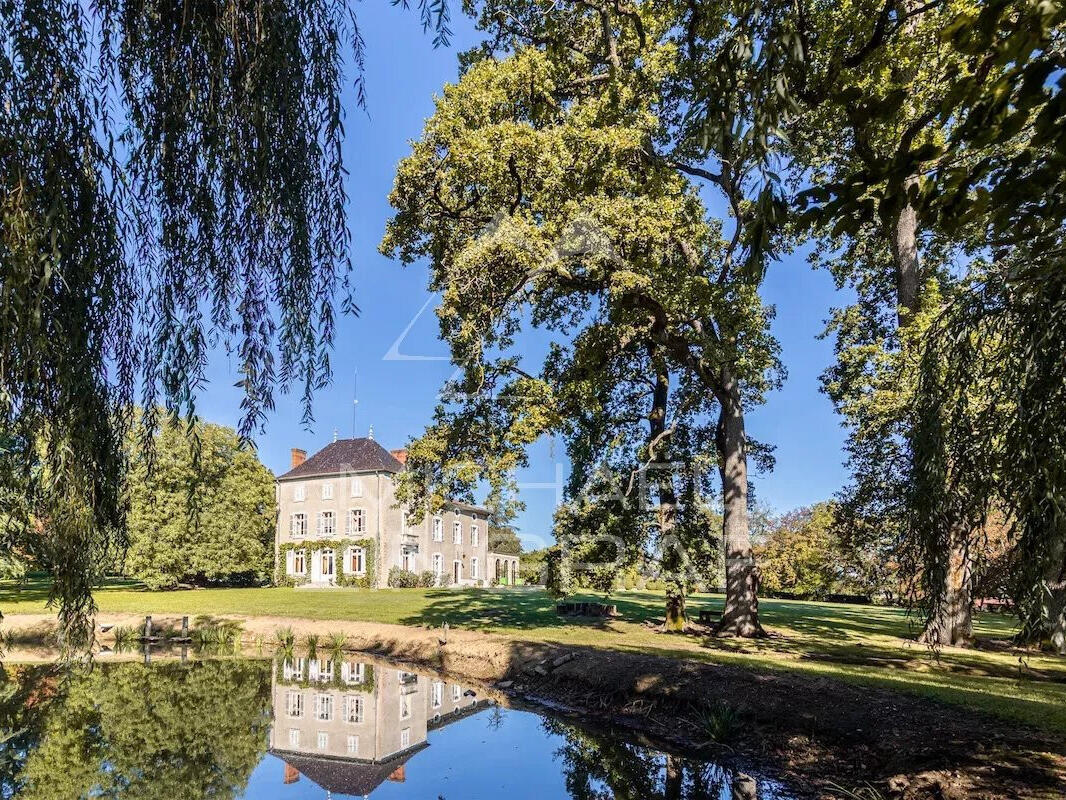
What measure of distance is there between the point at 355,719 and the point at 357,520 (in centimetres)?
2774

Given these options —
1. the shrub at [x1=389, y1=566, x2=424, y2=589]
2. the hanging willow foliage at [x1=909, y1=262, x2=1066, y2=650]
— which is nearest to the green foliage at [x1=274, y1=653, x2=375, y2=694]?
the hanging willow foliage at [x1=909, y1=262, x2=1066, y2=650]

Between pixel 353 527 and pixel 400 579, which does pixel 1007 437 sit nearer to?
pixel 400 579

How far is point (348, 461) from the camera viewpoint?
40.0m

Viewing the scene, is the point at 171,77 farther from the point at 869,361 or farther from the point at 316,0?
the point at 869,361

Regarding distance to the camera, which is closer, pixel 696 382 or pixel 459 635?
pixel 459 635

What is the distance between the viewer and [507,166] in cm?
1359

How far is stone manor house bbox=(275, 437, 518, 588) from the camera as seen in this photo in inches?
1460

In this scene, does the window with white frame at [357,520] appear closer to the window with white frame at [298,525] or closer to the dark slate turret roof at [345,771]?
the window with white frame at [298,525]

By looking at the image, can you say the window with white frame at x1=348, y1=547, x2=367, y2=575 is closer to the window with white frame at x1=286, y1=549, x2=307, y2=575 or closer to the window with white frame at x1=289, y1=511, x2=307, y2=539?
the window with white frame at x1=286, y1=549, x2=307, y2=575

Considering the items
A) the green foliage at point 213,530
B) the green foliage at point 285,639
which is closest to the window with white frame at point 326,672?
the green foliage at point 285,639

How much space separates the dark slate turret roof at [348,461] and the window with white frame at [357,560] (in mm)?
4614

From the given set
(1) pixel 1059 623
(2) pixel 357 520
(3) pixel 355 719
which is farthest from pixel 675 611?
(2) pixel 357 520

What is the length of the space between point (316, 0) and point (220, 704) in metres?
12.1

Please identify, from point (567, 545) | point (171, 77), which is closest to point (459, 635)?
point (567, 545)
